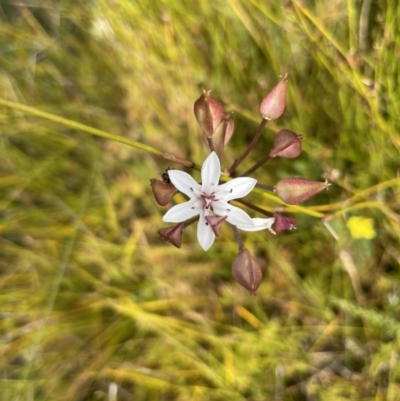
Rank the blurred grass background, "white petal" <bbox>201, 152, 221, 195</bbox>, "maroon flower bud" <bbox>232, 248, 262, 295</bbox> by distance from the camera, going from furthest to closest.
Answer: the blurred grass background < "maroon flower bud" <bbox>232, 248, 262, 295</bbox> < "white petal" <bbox>201, 152, 221, 195</bbox>

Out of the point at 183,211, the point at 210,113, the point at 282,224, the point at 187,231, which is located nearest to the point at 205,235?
the point at 183,211

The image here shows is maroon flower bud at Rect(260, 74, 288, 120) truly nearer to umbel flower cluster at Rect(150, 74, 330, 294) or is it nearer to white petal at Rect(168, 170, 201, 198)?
umbel flower cluster at Rect(150, 74, 330, 294)

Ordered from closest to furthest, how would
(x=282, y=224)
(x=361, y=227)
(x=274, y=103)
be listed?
(x=282, y=224) → (x=274, y=103) → (x=361, y=227)

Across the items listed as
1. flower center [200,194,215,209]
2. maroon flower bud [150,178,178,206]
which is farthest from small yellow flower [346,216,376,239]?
maroon flower bud [150,178,178,206]

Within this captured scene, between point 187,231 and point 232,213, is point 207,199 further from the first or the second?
point 187,231

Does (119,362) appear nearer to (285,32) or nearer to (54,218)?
(54,218)

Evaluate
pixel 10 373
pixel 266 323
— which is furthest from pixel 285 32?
pixel 10 373

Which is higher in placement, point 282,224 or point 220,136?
point 220,136

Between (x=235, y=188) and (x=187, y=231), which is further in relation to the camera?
(x=187, y=231)
